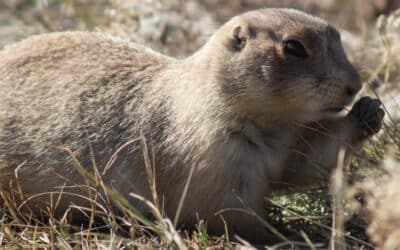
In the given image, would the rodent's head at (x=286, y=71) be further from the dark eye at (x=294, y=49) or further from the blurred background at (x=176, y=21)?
the blurred background at (x=176, y=21)

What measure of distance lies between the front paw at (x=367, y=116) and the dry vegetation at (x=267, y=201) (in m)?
0.14

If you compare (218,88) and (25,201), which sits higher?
→ (218,88)

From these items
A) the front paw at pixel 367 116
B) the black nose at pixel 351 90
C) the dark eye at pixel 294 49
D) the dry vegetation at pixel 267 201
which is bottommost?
the dry vegetation at pixel 267 201

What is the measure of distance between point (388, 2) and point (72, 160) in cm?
685

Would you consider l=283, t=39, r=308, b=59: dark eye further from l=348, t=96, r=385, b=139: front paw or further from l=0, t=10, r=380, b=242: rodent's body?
l=348, t=96, r=385, b=139: front paw

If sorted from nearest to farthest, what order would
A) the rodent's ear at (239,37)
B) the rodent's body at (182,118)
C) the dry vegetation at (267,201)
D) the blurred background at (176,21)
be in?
the dry vegetation at (267,201) < the rodent's body at (182,118) < the rodent's ear at (239,37) < the blurred background at (176,21)

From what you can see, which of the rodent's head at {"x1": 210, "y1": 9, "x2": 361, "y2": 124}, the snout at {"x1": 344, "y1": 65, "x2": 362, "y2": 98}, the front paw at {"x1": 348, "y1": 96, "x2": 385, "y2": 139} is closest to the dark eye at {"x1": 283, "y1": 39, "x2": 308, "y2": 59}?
the rodent's head at {"x1": 210, "y1": 9, "x2": 361, "y2": 124}

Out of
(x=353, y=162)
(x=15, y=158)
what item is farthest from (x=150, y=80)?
(x=353, y=162)

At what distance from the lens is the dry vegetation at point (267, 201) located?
4.60 metres

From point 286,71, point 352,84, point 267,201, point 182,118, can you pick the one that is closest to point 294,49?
point 286,71

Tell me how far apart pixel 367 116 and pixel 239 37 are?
0.97m

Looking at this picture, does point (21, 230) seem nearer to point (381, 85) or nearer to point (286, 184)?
point (286, 184)

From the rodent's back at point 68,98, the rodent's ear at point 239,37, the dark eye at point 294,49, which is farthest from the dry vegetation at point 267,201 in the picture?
the rodent's ear at point 239,37

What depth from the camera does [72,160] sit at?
5801 mm
